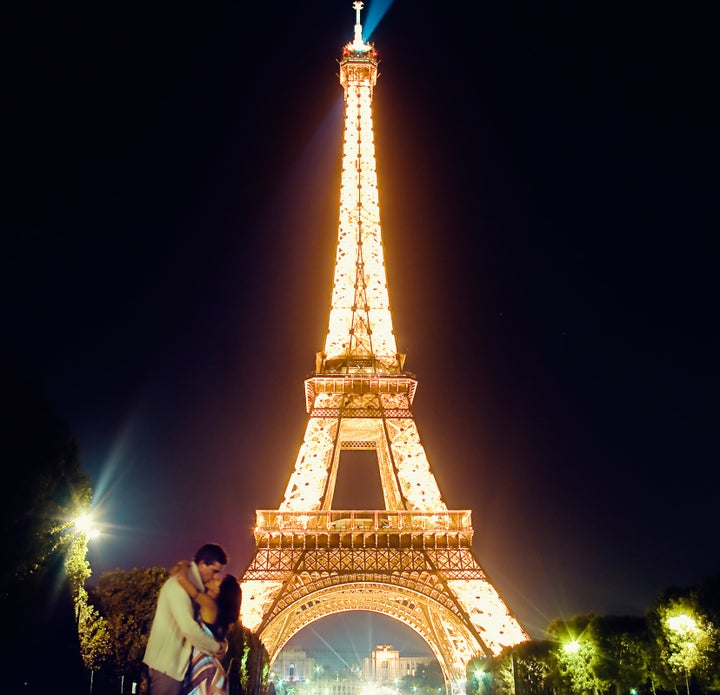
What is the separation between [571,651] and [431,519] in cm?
861

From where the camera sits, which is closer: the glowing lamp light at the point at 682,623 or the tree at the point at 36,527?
the tree at the point at 36,527

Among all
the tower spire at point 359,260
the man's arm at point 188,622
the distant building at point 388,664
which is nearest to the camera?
the man's arm at point 188,622

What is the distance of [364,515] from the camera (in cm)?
3559

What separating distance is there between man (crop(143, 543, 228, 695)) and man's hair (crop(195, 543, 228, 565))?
0.24 meters

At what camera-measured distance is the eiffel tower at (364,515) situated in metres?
32.4

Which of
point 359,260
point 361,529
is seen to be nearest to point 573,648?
point 361,529

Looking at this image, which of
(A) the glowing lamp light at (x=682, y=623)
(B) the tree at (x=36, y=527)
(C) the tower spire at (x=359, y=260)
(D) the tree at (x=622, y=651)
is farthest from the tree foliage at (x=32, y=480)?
(D) the tree at (x=622, y=651)

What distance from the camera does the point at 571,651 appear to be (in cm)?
3431

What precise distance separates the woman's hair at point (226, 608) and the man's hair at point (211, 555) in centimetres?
16

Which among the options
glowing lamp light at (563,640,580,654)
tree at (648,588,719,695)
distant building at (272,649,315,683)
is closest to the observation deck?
glowing lamp light at (563,640,580,654)

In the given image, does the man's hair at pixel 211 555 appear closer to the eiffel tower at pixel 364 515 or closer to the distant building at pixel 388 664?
the eiffel tower at pixel 364 515

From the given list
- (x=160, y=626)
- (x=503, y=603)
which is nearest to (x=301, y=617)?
(x=503, y=603)

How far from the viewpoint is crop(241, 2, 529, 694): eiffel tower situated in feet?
106

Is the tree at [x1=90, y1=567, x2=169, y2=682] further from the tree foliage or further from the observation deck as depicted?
the tree foliage
